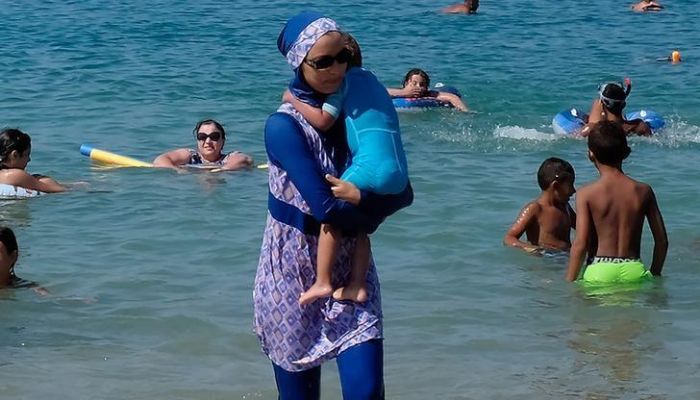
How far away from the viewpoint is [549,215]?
8.02m

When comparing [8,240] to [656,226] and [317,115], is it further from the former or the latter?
[317,115]

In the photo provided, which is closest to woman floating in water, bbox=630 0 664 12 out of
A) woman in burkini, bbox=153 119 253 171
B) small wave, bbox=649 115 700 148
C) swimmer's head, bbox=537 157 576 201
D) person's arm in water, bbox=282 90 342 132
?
small wave, bbox=649 115 700 148

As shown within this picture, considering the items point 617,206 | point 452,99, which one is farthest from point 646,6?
point 617,206

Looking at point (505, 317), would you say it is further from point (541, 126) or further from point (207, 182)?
point (541, 126)

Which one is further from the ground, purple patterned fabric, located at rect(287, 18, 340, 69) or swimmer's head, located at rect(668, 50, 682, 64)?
purple patterned fabric, located at rect(287, 18, 340, 69)

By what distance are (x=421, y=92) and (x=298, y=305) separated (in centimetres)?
983

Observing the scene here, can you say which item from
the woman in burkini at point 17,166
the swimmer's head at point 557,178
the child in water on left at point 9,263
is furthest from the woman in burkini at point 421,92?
the child in water on left at point 9,263

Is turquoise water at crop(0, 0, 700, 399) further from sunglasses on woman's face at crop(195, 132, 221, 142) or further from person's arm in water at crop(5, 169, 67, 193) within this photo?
sunglasses on woman's face at crop(195, 132, 221, 142)

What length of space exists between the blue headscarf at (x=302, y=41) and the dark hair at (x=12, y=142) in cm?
636

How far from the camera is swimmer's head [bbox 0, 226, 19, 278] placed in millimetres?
7117

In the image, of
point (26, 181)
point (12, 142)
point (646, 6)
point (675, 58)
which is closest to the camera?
point (12, 142)

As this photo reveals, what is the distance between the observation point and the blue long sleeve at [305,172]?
367 cm

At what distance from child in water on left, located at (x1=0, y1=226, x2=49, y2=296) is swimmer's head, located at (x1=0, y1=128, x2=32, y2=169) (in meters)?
2.34

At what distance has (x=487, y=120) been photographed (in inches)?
540
